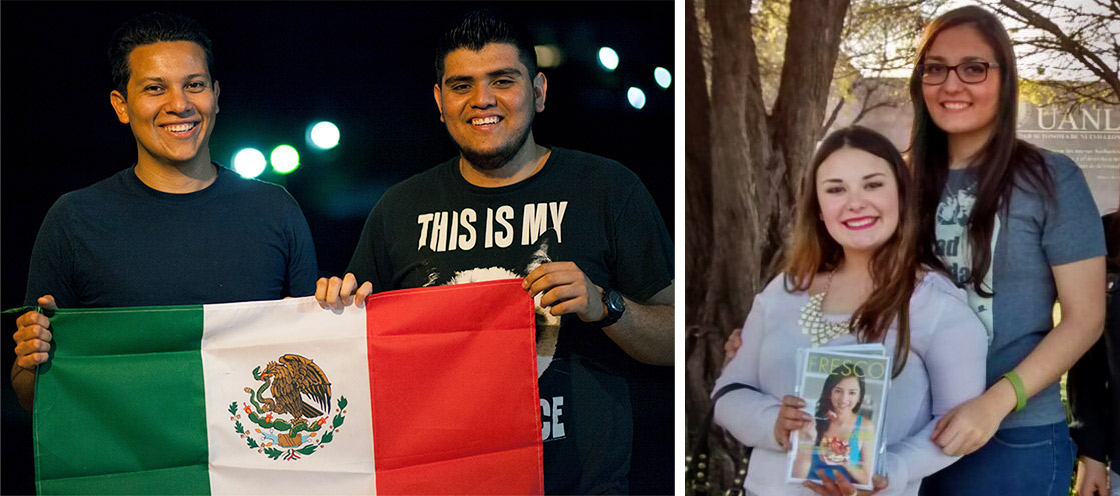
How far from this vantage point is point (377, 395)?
2527 millimetres

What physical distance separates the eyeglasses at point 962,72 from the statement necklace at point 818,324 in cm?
61

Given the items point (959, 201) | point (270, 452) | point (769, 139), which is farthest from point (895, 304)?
point (270, 452)

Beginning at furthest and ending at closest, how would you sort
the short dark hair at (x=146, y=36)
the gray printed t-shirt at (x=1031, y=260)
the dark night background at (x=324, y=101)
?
the dark night background at (x=324, y=101) → the short dark hair at (x=146, y=36) → the gray printed t-shirt at (x=1031, y=260)

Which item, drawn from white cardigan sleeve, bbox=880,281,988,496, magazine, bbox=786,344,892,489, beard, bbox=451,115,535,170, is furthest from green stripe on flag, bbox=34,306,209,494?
white cardigan sleeve, bbox=880,281,988,496

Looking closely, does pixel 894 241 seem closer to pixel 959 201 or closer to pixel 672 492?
pixel 959 201

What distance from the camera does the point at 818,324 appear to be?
263 cm

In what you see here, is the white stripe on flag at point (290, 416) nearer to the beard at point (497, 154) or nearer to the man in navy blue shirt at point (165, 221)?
the man in navy blue shirt at point (165, 221)

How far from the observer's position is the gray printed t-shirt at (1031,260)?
2.46 metres

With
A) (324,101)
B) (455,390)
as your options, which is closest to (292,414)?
(455,390)

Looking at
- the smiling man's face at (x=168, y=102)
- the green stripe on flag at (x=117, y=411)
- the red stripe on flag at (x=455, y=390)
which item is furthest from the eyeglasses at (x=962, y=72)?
the green stripe on flag at (x=117, y=411)

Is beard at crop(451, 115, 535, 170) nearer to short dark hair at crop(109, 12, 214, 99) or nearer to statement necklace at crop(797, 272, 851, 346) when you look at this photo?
short dark hair at crop(109, 12, 214, 99)

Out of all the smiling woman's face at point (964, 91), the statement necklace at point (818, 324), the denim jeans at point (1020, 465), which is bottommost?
the denim jeans at point (1020, 465)

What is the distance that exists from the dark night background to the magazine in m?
0.45

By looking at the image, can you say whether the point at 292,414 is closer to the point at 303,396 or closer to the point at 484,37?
the point at 303,396
